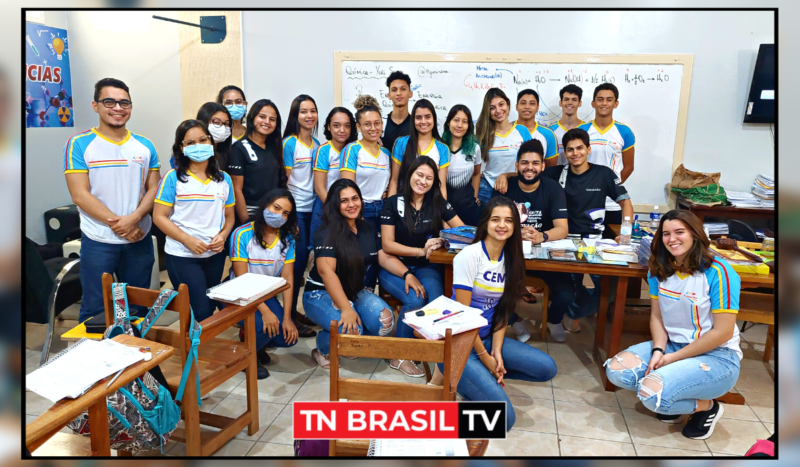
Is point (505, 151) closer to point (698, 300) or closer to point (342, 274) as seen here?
point (342, 274)

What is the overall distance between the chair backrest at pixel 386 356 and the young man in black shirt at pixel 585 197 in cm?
190

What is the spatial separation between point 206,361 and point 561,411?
5.49 ft

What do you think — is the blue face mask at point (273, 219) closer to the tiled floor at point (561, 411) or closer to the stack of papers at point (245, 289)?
the stack of papers at point (245, 289)

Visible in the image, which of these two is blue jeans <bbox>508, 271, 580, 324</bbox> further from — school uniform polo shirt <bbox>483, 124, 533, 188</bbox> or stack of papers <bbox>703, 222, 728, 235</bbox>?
stack of papers <bbox>703, 222, 728, 235</bbox>

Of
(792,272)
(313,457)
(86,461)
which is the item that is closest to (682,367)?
(792,272)

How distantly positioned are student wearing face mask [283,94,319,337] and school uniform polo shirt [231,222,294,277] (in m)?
0.49

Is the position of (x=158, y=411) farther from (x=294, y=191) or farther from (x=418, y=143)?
(x=418, y=143)

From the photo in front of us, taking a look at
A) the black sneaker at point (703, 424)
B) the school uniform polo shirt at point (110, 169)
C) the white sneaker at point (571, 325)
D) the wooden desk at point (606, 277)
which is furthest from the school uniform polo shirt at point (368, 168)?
the black sneaker at point (703, 424)

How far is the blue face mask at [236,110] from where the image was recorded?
3.71m

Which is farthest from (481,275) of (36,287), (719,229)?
(36,287)

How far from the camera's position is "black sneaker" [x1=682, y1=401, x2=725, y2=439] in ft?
8.12

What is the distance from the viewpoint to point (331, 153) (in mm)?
3613

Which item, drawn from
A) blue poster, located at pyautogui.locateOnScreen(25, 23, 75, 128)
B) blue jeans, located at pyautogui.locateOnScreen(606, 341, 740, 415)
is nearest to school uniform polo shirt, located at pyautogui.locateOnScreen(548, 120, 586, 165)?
blue jeans, located at pyautogui.locateOnScreen(606, 341, 740, 415)

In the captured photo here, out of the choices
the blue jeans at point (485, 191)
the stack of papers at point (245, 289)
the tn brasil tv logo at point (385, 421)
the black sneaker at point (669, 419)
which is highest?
the blue jeans at point (485, 191)
